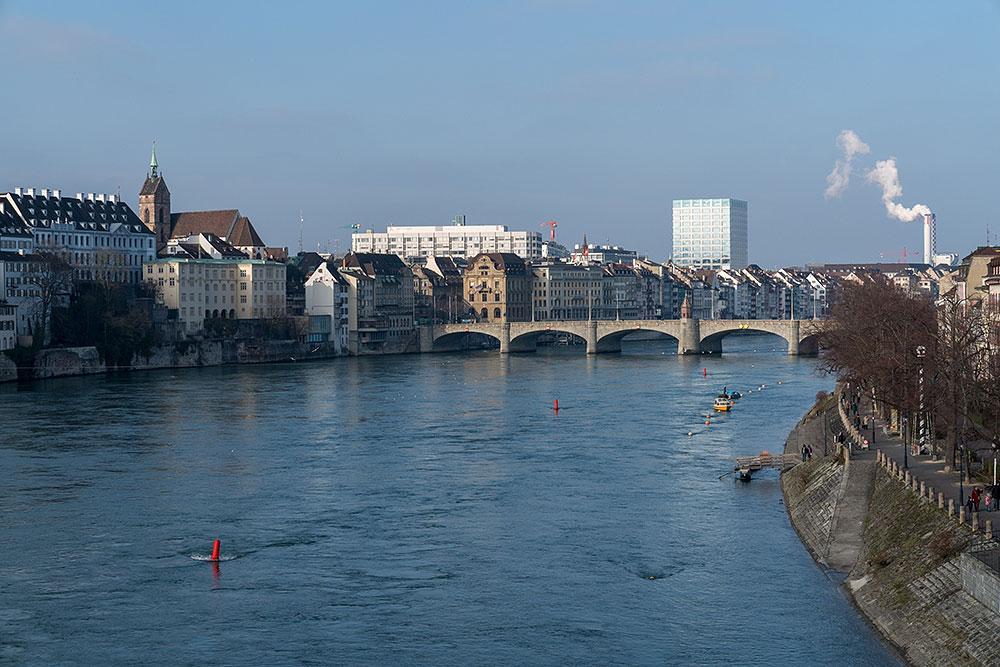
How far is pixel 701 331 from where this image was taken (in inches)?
5522

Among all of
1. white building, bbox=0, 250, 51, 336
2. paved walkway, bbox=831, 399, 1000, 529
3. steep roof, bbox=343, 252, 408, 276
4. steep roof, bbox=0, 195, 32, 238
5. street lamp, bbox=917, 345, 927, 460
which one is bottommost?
paved walkway, bbox=831, 399, 1000, 529

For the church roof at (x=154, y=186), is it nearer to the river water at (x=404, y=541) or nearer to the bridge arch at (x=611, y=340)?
the bridge arch at (x=611, y=340)

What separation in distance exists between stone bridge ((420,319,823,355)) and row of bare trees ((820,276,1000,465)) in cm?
5796

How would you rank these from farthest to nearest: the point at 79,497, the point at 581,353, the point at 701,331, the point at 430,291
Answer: the point at 430,291 < the point at 581,353 < the point at 701,331 < the point at 79,497

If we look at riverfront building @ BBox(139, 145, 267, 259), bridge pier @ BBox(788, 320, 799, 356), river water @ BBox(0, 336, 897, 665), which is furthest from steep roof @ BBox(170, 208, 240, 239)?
river water @ BBox(0, 336, 897, 665)

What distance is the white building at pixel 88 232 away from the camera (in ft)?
408

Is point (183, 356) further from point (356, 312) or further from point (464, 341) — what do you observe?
point (464, 341)

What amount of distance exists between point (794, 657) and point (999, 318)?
35.6 metres

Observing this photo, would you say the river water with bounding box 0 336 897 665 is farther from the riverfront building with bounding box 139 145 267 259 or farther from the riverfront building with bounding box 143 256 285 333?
the riverfront building with bounding box 139 145 267 259

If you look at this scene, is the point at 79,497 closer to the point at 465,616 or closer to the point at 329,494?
the point at 329,494

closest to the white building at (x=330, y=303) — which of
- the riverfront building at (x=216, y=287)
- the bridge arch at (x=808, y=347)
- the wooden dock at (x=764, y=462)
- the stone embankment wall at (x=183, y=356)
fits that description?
the stone embankment wall at (x=183, y=356)

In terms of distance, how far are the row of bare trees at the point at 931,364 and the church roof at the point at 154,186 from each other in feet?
341

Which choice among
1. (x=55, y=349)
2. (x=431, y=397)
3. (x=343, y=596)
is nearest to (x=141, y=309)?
(x=55, y=349)

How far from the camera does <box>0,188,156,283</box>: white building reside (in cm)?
12450
